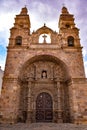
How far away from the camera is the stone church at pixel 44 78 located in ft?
40.3

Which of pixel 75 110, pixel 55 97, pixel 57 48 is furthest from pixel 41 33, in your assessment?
pixel 75 110

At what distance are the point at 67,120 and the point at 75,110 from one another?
5.58 ft

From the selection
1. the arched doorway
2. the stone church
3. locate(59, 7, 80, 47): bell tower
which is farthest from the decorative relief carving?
locate(59, 7, 80, 47): bell tower

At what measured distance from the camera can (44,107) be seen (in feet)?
44.8

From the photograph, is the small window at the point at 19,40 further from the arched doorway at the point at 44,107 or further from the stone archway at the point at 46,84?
the arched doorway at the point at 44,107

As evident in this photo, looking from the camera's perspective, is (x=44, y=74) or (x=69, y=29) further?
(x=69, y=29)

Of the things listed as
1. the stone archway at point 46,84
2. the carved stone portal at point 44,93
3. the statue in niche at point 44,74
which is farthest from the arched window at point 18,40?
the statue in niche at point 44,74

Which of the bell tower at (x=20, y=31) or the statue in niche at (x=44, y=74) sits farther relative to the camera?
the bell tower at (x=20, y=31)

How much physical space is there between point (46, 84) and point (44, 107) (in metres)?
2.17

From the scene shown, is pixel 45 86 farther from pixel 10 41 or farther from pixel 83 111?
pixel 10 41

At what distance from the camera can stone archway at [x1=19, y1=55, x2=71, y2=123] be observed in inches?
520

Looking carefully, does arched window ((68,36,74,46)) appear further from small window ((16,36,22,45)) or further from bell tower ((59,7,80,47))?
small window ((16,36,22,45))

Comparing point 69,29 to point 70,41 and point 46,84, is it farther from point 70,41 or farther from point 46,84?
point 46,84

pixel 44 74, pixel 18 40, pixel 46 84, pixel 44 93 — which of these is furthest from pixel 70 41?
pixel 44 93
